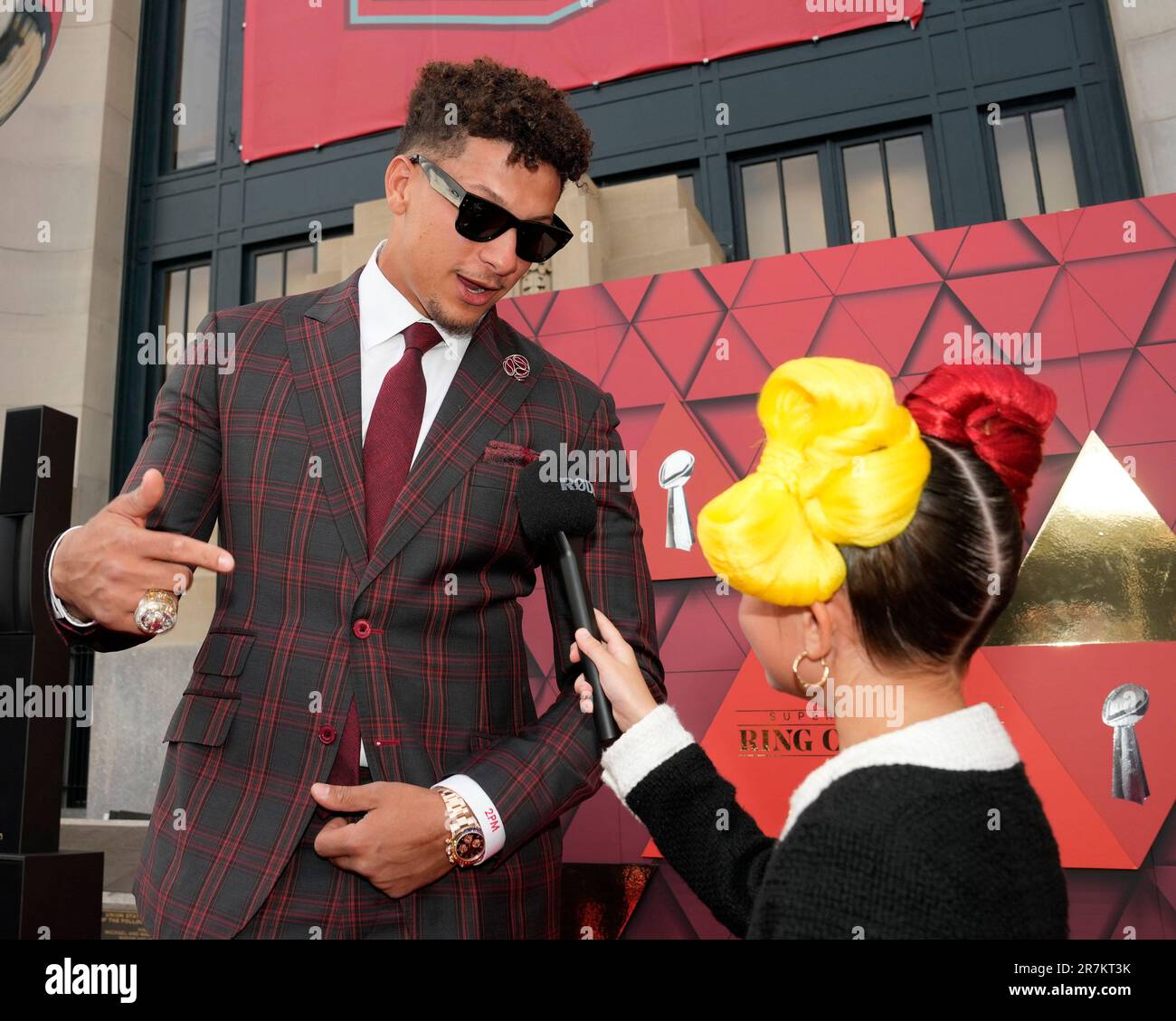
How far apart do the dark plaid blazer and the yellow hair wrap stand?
45 centimetres

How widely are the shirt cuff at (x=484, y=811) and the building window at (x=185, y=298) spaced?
344 inches

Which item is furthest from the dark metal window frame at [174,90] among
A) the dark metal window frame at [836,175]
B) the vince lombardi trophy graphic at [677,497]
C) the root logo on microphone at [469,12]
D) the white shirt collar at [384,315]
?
the white shirt collar at [384,315]

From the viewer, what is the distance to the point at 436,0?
7281 mm

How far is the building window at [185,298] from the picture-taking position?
9109mm

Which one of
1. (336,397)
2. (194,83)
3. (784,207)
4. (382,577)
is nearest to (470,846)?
(382,577)

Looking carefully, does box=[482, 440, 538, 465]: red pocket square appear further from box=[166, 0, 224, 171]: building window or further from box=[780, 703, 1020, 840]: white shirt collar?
box=[166, 0, 224, 171]: building window

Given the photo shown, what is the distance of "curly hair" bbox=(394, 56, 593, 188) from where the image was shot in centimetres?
184

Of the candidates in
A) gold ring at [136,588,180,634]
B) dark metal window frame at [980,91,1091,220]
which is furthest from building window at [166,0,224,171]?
gold ring at [136,588,180,634]

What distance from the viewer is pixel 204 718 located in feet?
4.91

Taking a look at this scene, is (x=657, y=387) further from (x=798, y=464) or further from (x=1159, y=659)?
(x=798, y=464)

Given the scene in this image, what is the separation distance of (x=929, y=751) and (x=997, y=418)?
0.51 metres

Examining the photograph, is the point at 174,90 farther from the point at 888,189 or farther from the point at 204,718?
the point at 204,718
